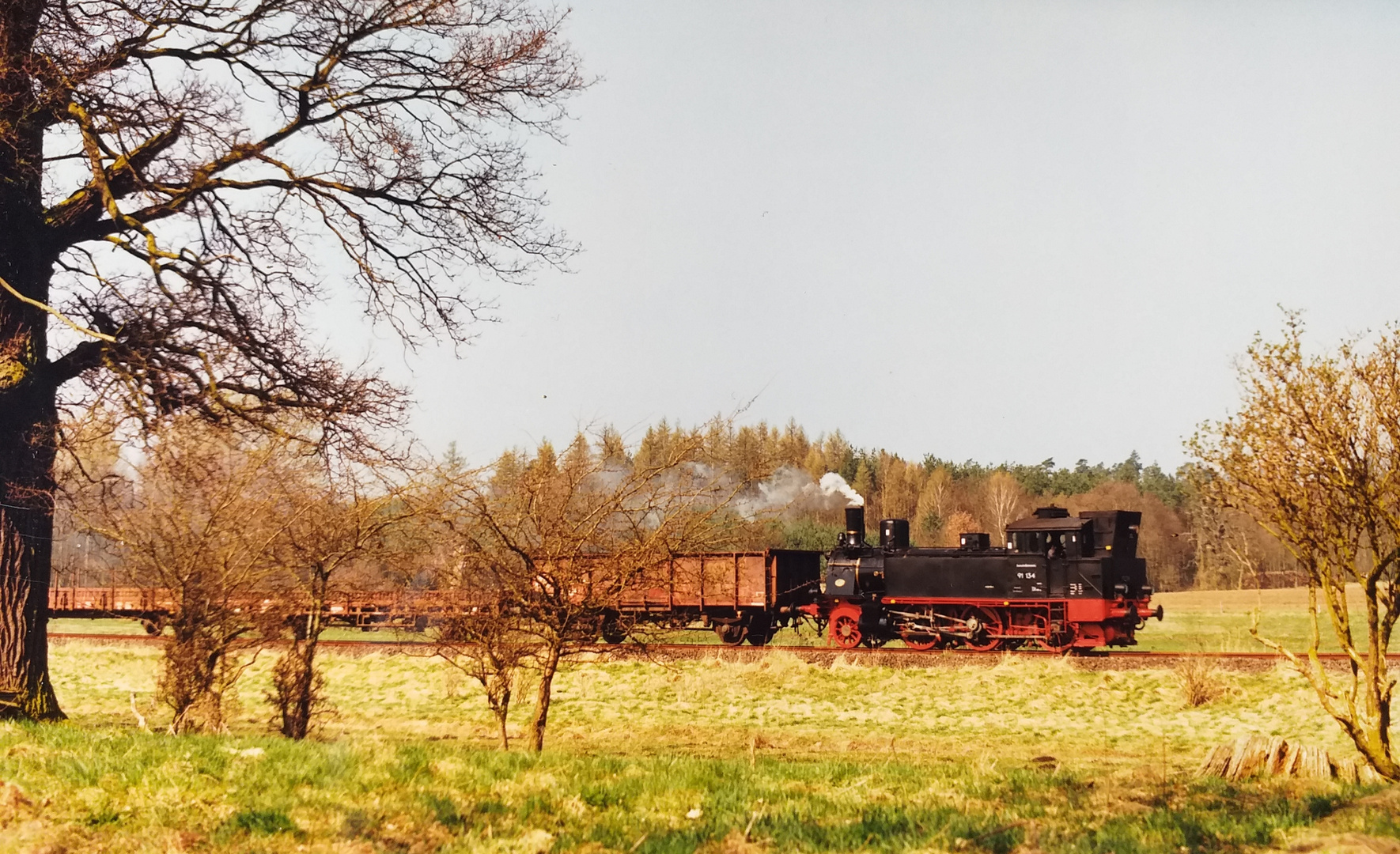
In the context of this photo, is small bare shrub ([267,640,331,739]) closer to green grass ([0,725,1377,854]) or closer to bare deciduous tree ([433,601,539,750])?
bare deciduous tree ([433,601,539,750])

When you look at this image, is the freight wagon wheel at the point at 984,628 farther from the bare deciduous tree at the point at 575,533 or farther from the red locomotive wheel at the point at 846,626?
the bare deciduous tree at the point at 575,533

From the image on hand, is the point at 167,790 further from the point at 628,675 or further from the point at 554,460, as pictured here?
the point at 628,675

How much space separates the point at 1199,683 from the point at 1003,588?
5858 mm

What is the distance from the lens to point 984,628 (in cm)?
2492

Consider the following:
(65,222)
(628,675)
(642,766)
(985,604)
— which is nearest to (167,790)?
(642,766)

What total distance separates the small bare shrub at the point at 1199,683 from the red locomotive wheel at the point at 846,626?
327 inches

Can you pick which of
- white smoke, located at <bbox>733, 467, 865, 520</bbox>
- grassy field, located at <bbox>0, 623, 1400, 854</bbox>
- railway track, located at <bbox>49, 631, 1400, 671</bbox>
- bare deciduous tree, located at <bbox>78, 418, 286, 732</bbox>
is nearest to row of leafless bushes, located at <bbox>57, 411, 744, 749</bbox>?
bare deciduous tree, located at <bbox>78, 418, 286, 732</bbox>

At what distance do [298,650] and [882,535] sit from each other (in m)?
17.5

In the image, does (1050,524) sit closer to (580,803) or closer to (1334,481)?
(1334,481)

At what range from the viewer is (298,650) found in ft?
43.4

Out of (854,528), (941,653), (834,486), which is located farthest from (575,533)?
(834,486)

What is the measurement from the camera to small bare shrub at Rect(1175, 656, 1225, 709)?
61.9ft

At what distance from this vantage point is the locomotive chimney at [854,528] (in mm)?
27594

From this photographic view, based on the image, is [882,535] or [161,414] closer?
[161,414]
